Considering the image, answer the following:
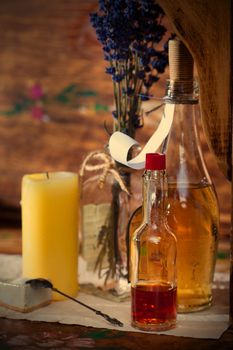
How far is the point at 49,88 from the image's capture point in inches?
66.5

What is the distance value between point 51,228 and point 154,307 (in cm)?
19

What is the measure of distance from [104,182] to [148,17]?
8.9 inches

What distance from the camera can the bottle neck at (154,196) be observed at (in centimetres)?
103

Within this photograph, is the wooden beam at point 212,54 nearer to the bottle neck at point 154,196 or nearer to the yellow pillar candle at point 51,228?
the bottle neck at point 154,196

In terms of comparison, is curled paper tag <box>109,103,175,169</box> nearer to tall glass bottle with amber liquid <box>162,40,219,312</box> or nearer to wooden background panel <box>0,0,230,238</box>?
tall glass bottle with amber liquid <box>162,40,219,312</box>

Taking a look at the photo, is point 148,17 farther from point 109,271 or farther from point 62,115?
point 62,115

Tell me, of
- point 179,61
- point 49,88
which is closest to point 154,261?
point 179,61

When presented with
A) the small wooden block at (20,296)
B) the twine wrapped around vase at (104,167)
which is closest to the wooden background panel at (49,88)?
the twine wrapped around vase at (104,167)

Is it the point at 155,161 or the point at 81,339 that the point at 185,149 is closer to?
the point at 155,161

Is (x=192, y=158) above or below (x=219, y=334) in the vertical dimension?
above

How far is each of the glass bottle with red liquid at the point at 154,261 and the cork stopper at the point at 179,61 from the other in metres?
0.13

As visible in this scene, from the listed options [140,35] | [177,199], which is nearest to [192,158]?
[177,199]

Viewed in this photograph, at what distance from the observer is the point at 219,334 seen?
39.6 inches

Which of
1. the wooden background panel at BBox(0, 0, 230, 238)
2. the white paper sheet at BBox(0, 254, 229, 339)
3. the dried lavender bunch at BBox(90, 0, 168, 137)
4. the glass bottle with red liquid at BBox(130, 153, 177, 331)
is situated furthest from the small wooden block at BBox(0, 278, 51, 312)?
the wooden background panel at BBox(0, 0, 230, 238)
